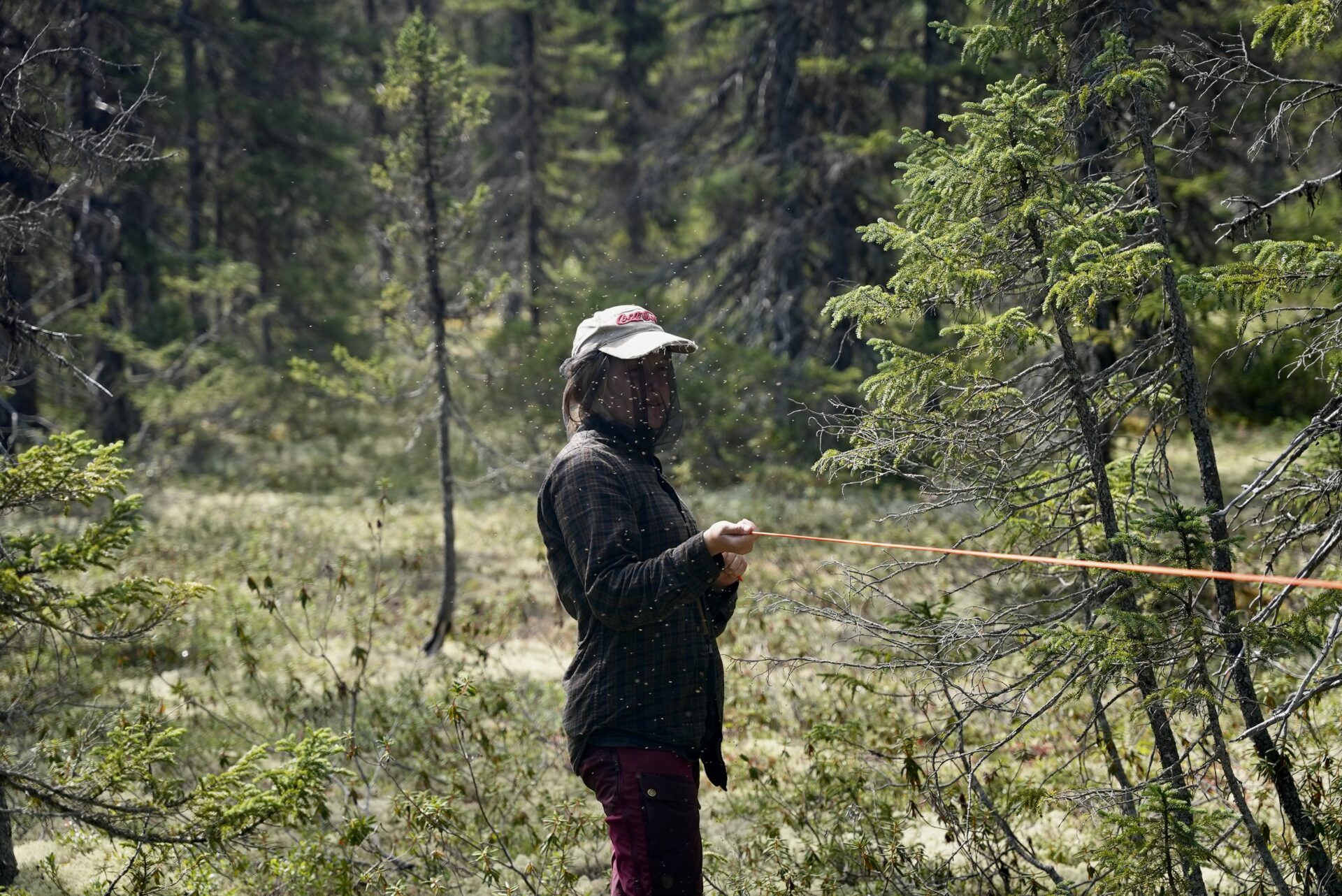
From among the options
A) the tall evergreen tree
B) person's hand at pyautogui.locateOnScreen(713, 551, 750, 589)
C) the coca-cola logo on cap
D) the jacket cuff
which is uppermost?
the tall evergreen tree

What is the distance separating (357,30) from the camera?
2233cm

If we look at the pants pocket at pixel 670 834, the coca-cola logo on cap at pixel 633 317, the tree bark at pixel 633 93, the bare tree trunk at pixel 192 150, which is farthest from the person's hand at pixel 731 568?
the tree bark at pixel 633 93

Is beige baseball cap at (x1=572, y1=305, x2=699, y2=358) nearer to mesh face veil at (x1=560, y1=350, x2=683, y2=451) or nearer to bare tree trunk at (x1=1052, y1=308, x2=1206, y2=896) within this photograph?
mesh face veil at (x1=560, y1=350, x2=683, y2=451)

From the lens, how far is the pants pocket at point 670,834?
3.30 meters

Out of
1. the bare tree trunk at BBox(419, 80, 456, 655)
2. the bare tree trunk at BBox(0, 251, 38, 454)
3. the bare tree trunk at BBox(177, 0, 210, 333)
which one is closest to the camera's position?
the bare tree trunk at BBox(0, 251, 38, 454)

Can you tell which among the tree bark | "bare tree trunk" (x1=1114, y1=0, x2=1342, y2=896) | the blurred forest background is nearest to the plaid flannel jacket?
the blurred forest background

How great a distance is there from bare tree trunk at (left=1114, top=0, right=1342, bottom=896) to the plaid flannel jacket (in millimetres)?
1919

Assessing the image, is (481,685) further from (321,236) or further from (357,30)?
(357,30)

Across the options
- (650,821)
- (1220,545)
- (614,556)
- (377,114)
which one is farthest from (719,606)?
(377,114)

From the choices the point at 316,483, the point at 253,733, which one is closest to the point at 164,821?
the point at 253,733

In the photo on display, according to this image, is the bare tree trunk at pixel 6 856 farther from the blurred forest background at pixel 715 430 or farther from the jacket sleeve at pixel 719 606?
the jacket sleeve at pixel 719 606

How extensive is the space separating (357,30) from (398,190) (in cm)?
1348

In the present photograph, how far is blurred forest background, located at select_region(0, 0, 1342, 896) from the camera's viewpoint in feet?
13.4

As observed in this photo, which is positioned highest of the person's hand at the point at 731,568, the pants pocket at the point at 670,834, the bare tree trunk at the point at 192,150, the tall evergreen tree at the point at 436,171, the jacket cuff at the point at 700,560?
the bare tree trunk at the point at 192,150
